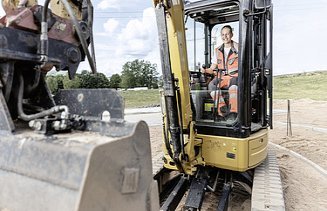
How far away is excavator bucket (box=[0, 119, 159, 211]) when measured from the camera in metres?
1.08

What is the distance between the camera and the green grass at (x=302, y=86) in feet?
61.8

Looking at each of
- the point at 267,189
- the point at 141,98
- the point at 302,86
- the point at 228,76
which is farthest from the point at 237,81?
the point at 302,86

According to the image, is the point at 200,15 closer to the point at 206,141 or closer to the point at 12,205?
the point at 206,141

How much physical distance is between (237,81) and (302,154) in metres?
4.05

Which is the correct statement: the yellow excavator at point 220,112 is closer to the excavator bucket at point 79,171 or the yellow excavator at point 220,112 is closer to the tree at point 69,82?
the tree at point 69,82

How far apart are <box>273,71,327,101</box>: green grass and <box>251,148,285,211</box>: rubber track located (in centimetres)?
1496

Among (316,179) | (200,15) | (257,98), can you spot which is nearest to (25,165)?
(257,98)

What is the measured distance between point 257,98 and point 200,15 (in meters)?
1.60

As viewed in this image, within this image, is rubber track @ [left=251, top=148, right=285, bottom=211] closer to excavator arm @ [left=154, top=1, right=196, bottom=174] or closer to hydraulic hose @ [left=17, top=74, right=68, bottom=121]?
excavator arm @ [left=154, top=1, right=196, bottom=174]

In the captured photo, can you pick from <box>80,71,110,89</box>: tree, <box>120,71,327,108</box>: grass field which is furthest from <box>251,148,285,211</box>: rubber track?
<box>120,71,327,108</box>: grass field

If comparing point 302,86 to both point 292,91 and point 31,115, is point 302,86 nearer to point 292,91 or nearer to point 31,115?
point 292,91

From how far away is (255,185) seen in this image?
3.65m

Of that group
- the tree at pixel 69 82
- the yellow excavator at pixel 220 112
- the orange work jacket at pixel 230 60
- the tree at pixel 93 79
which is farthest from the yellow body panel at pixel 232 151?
the tree at pixel 69 82

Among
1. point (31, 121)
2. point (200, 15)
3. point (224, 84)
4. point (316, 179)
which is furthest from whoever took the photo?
point (316, 179)
